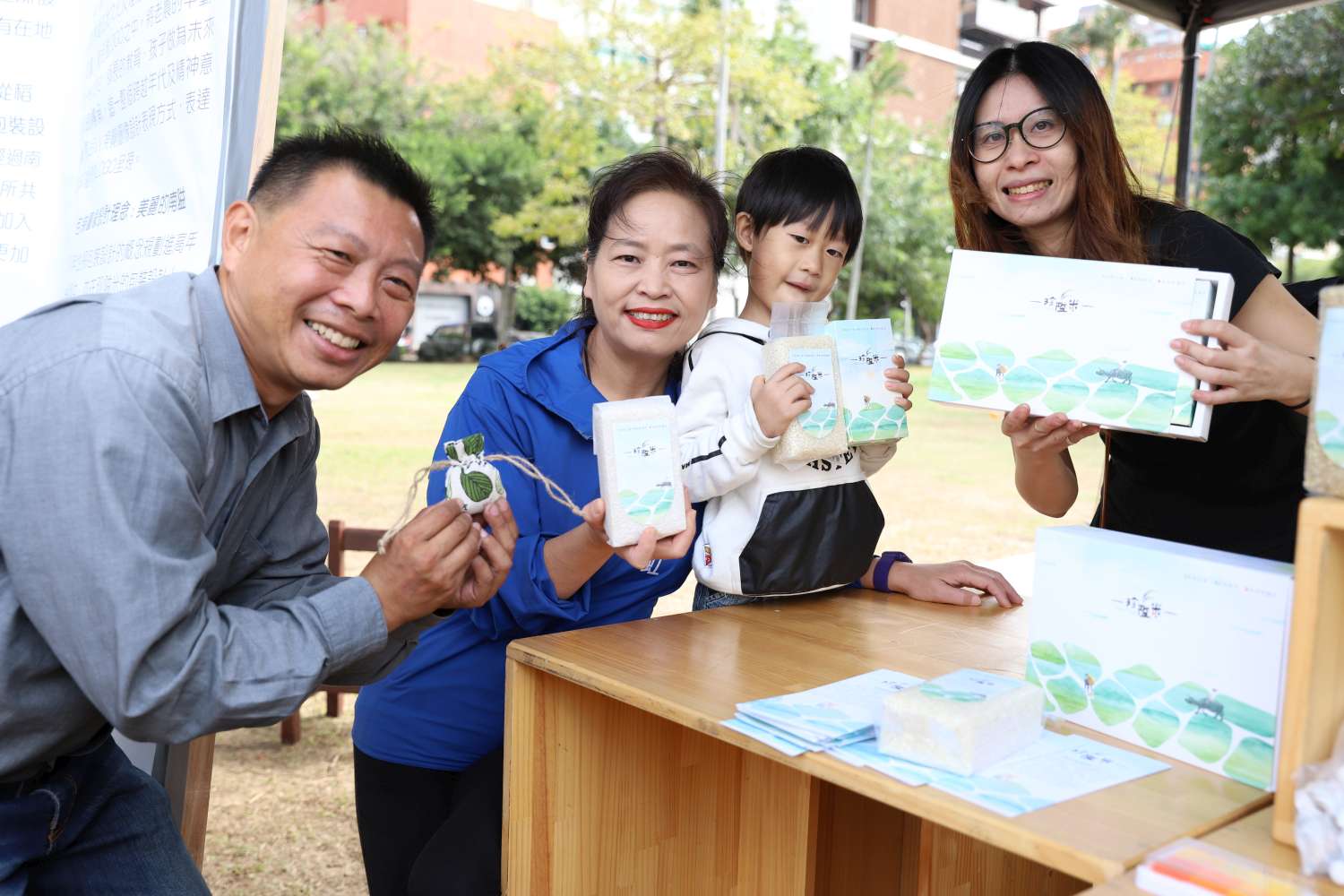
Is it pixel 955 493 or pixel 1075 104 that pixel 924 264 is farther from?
pixel 1075 104

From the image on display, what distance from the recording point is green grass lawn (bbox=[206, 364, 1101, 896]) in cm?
324

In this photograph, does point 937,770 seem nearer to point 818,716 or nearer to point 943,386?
point 818,716

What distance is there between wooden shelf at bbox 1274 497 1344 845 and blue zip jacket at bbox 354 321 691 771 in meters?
1.12

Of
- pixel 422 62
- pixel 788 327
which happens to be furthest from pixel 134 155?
pixel 422 62

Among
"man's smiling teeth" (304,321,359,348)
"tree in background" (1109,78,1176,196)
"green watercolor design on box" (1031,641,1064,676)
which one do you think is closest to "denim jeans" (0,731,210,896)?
"man's smiling teeth" (304,321,359,348)

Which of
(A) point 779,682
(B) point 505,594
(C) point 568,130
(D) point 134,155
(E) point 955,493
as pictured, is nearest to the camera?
(A) point 779,682

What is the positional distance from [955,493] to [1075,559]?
30.6 feet

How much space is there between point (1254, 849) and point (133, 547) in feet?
4.07

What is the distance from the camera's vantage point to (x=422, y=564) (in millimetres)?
1467

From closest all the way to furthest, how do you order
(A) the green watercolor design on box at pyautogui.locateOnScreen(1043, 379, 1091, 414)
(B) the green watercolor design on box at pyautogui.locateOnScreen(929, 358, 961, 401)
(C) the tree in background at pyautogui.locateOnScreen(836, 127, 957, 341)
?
(A) the green watercolor design on box at pyautogui.locateOnScreen(1043, 379, 1091, 414)
(B) the green watercolor design on box at pyautogui.locateOnScreen(929, 358, 961, 401)
(C) the tree in background at pyautogui.locateOnScreen(836, 127, 957, 341)

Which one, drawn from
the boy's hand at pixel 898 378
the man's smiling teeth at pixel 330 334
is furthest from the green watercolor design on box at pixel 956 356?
the man's smiling teeth at pixel 330 334

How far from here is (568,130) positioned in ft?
60.5

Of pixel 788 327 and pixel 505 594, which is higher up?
pixel 788 327

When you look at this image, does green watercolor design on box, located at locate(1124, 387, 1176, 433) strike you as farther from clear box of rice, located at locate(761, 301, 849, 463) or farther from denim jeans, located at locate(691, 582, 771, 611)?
denim jeans, located at locate(691, 582, 771, 611)
